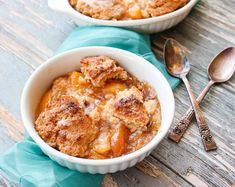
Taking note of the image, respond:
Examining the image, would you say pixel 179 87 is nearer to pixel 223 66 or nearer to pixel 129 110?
pixel 223 66

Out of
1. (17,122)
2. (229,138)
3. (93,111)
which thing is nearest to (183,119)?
(229,138)

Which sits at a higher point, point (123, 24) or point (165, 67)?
point (123, 24)

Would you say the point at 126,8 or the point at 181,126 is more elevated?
the point at 126,8

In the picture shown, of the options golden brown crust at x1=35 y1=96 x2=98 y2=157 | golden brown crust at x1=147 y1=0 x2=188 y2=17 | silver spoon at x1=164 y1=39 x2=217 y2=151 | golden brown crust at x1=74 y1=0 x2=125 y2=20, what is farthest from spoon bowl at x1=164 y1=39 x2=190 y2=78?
golden brown crust at x1=35 y1=96 x2=98 y2=157

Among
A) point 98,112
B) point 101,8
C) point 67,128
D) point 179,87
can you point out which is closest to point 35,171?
point 67,128

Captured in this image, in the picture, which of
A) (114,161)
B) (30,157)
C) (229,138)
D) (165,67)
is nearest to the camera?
(114,161)

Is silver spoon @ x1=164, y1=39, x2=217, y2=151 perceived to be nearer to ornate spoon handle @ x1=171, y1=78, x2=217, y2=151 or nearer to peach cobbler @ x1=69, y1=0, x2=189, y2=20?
ornate spoon handle @ x1=171, y1=78, x2=217, y2=151

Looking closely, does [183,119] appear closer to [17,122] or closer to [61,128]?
[61,128]

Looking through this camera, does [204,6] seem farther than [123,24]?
Yes

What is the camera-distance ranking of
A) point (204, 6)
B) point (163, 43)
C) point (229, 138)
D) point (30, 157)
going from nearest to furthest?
1. point (30, 157)
2. point (229, 138)
3. point (163, 43)
4. point (204, 6)
